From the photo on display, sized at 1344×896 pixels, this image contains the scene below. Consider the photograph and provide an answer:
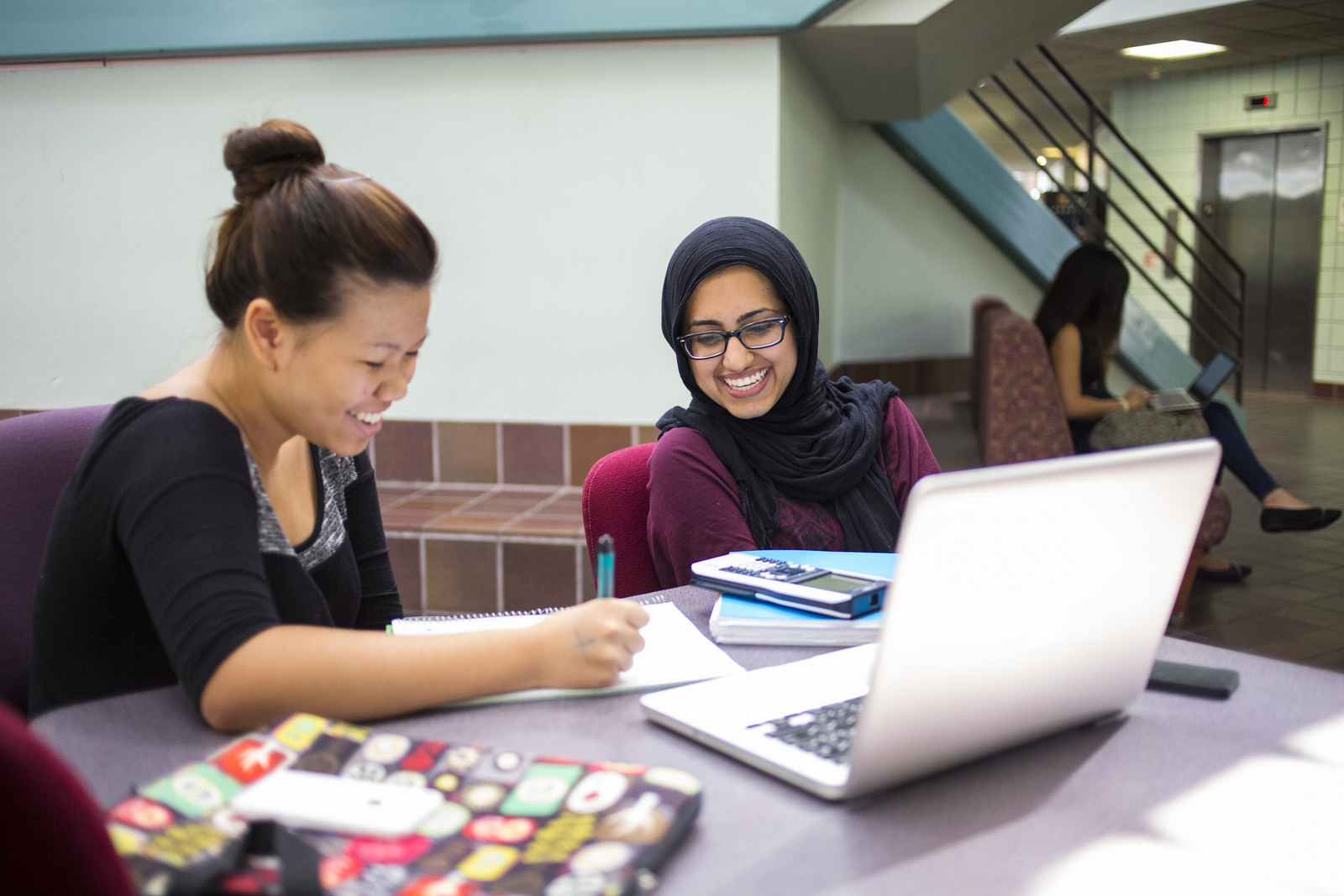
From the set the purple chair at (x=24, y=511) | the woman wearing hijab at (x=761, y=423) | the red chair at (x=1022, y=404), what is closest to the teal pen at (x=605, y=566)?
the woman wearing hijab at (x=761, y=423)

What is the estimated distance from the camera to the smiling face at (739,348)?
1.63 m

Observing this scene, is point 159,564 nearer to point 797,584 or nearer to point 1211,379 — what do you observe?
point 797,584

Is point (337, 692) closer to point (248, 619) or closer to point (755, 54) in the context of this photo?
point (248, 619)

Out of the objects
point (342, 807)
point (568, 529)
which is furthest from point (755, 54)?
point (342, 807)

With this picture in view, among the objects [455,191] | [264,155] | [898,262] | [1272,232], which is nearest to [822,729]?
[264,155]

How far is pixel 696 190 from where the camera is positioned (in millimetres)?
2746

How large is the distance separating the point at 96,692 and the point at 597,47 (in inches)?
84.9

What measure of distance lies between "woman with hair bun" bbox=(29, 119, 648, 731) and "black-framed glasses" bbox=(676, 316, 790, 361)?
588 mm

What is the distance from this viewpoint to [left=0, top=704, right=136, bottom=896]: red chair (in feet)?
1.59

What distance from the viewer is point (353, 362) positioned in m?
1.08

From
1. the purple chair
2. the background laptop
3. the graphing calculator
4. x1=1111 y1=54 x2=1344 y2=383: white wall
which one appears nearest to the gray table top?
the graphing calculator

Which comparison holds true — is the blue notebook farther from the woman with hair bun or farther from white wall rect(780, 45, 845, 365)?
white wall rect(780, 45, 845, 365)

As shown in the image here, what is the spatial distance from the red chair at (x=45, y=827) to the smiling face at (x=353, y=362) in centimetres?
62

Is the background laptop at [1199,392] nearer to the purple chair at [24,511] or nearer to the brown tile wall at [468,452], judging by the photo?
the brown tile wall at [468,452]
